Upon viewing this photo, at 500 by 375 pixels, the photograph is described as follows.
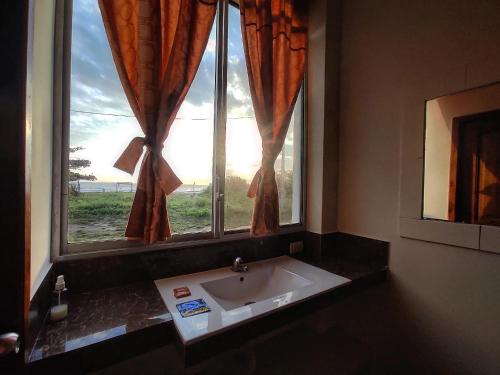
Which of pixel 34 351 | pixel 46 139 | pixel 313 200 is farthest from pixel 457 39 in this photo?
pixel 34 351

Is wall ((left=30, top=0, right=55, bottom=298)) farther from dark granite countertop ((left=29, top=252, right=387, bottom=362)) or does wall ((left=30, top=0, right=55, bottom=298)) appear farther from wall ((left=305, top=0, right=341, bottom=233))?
wall ((left=305, top=0, right=341, bottom=233))

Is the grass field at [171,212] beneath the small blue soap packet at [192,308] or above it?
above

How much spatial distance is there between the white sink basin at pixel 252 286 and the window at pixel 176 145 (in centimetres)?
28

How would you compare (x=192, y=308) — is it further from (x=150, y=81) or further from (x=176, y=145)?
(x=150, y=81)

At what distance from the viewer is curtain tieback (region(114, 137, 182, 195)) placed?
106cm

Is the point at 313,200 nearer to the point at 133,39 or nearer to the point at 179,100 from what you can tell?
the point at 179,100

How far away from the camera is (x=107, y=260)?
1.05 meters

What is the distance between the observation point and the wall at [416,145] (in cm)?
107

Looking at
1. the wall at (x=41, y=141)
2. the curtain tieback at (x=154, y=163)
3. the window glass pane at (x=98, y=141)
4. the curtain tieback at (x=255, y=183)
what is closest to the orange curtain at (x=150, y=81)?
the curtain tieback at (x=154, y=163)

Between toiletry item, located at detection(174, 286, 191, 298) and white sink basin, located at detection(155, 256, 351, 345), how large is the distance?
0.06 feet

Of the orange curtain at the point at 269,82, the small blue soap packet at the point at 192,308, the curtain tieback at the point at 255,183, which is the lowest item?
the small blue soap packet at the point at 192,308

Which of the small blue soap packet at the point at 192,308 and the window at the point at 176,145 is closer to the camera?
the small blue soap packet at the point at 192,308

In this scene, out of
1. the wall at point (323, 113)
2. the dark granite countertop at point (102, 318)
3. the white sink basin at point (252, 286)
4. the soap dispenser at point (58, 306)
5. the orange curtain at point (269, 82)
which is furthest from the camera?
the wall at point (323, 113)

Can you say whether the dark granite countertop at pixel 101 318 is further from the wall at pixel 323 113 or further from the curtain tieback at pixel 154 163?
the wall at pixel 323 113
